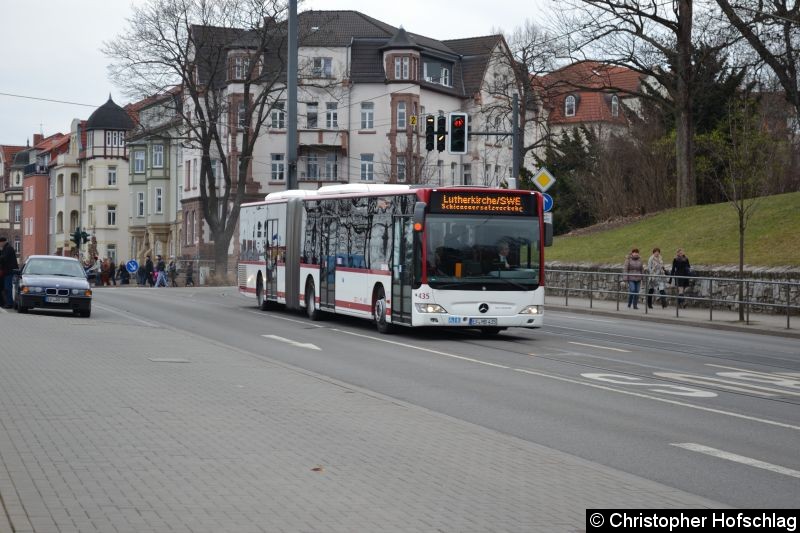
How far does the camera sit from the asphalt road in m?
10.2

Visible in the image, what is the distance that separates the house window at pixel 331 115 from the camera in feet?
264

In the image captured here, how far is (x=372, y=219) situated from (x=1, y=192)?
461 ft

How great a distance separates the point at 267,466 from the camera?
29.5ft

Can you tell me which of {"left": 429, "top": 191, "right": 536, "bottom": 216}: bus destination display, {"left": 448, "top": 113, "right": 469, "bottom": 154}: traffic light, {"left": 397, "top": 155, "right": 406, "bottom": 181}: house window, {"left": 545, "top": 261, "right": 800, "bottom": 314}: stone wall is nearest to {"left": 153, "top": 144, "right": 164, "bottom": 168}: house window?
{"left": 397, "top": 155, "right": 406, "bottom": 181}: house window

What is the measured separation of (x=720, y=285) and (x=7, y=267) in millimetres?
18262

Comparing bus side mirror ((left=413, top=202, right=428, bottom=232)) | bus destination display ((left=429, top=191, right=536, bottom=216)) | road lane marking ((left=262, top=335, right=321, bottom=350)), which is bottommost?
road lane marking ((left=262, top=335, right=321, bottom=350))

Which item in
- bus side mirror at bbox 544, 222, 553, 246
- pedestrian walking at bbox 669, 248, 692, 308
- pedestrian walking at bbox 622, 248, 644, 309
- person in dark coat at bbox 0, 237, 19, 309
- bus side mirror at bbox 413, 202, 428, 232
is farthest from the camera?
pedestrian walking at bbox 622, 248, 644, 309

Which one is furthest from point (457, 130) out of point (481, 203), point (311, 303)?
point (481, 203)

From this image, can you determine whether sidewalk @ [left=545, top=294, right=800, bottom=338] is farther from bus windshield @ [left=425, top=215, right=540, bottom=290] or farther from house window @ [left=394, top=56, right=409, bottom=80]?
house window @ [left=394, top=56, right=409, bottom=80]

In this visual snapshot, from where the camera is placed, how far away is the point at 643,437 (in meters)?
11.4

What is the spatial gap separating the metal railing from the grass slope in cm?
180

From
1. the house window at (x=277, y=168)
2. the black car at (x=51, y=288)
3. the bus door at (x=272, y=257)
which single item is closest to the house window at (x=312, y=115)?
the house window at (x=277, y=168)

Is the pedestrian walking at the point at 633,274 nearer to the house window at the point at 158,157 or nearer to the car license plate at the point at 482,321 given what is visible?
the car license plate at the point at 482,321

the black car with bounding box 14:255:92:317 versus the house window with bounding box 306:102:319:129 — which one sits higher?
the house window with bounding box 306:102:319:129
